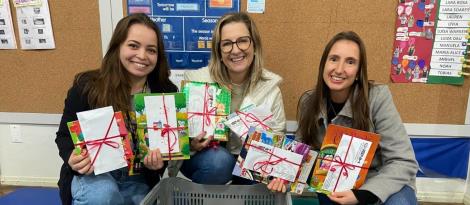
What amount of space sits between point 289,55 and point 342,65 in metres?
0.52

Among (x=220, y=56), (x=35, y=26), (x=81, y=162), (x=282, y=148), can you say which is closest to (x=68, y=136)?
(x=81, y=162)

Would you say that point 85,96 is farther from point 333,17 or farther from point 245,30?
point 333,17

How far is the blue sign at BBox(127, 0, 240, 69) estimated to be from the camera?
64.7 inches

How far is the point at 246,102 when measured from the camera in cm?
133

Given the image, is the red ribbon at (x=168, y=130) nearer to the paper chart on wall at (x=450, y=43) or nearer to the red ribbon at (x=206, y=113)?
the red ribbon at (x=206, y=113)

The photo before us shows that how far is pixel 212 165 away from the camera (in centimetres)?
128

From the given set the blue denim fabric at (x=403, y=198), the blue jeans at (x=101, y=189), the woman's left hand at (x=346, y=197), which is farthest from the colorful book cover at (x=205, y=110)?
the blue denim fabric at (x=403, y=198)

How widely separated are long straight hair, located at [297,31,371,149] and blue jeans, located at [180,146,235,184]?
31cm

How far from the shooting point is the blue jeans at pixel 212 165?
1.28 m

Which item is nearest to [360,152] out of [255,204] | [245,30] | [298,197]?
[255,204]

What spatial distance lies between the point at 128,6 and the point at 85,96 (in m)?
0.66

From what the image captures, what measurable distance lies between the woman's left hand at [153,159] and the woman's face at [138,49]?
29 centimetres

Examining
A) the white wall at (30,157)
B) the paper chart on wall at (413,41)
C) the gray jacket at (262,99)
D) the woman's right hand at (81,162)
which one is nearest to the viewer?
the woman's right hand at (81,162)

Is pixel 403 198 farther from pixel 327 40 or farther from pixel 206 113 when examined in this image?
pixel 327 40
